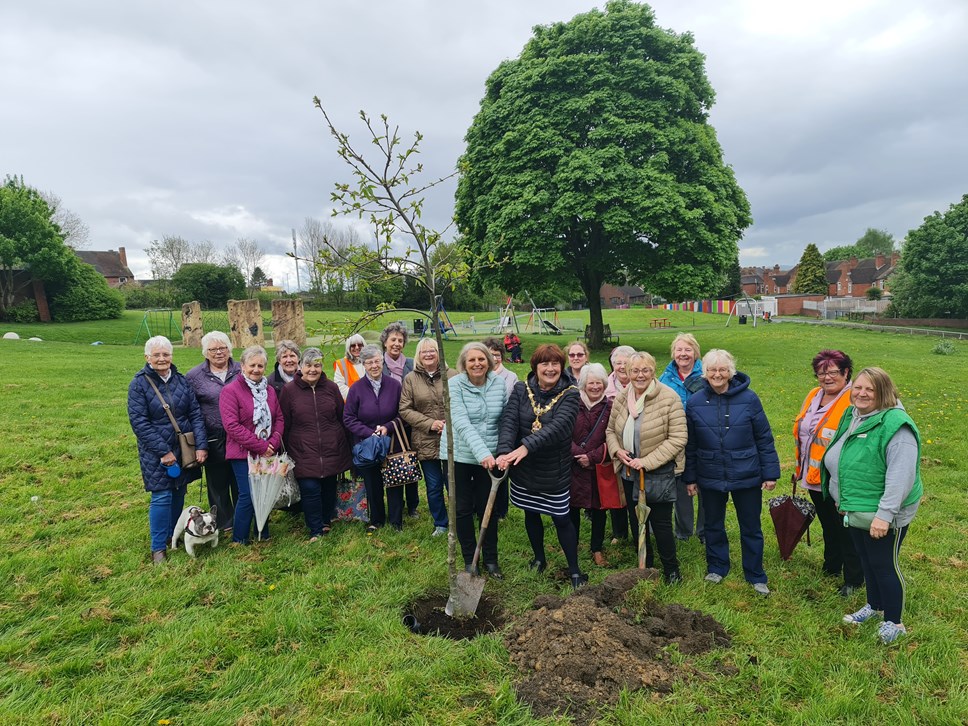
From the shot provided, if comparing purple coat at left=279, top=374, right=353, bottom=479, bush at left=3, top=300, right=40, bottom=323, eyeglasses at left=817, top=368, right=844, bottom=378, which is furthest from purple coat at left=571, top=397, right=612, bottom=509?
bush at left=3, top=300, right=40, bottom=323

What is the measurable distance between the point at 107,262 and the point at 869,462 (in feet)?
263

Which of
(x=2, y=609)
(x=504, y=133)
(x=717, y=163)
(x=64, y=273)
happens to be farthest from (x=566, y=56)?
(x=64, y=273)

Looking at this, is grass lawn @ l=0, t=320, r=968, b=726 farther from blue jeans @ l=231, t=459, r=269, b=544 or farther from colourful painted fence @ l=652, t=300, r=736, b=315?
colourful painted fence @ l=652, t=300, r=736, b=315

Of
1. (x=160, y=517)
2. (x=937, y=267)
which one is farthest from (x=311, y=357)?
(x=937, y=267)

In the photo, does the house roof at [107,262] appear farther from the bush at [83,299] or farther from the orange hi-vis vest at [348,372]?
the orange hi-vis vest at [348,372]

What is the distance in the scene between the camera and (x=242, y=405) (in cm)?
473

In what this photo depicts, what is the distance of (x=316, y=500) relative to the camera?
5.19m

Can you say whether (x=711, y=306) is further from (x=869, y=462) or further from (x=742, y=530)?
(x=869, y=462)

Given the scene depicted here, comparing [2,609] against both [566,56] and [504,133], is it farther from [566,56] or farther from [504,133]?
[566,56]

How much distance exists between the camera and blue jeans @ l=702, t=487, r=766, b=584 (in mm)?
4160

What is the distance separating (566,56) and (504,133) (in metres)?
3.07

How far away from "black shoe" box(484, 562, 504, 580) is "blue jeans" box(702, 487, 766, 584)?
1.82 metres

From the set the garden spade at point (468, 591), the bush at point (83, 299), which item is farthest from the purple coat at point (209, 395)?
the bush at point (83, 299)

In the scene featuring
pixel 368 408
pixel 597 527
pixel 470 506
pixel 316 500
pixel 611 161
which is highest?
pixel 611 161
